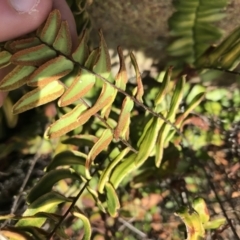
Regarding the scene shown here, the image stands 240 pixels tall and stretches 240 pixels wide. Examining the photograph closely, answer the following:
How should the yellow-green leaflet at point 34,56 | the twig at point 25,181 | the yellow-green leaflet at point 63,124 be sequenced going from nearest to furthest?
1. the yellow-green leaflet at point 34,56
2. the yellow-green leaflet at point 63,124
3. the twig at point 25,181

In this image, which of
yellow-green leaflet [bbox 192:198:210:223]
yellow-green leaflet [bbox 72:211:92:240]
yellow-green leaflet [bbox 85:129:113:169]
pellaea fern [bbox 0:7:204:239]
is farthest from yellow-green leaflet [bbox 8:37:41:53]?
yellow-green leaflet [bbox 192:198:210:223]

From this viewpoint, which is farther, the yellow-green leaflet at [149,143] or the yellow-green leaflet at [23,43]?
the yellow-green leaflet at [149,143]

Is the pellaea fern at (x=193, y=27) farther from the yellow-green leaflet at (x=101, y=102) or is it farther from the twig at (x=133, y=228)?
the twig at (x=133, y=228)

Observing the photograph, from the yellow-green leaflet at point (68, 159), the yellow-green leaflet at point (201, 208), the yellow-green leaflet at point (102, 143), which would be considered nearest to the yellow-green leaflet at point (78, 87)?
the yellow-green leaflet at point (102, 143)

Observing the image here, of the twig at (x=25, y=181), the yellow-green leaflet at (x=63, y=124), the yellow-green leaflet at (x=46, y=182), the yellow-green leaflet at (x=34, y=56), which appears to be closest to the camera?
the yellow-green leaflet at (x=34, y=56)

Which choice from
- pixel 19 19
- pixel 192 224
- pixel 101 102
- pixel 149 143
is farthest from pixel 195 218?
pixel 19 19

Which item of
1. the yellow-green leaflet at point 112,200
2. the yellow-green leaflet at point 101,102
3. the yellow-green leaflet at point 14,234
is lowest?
the yellow-green leaflet at point 112,200
